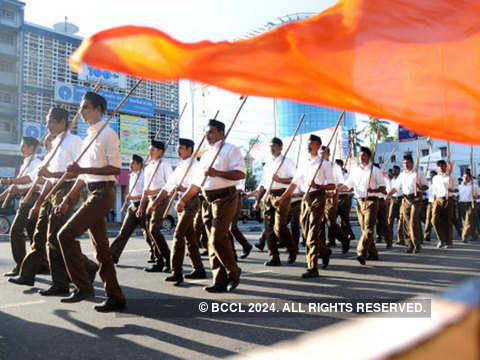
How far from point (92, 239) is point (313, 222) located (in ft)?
10.7

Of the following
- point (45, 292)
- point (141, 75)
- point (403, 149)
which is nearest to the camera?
point (141, 75)

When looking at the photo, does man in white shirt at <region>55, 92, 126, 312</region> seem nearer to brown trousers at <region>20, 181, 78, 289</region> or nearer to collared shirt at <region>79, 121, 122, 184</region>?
collared shirt at <region>79, 121, 122, 184</region>

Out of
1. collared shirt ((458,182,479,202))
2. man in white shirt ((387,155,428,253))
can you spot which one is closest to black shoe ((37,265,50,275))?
man in white shirt ((387,155,428,253))

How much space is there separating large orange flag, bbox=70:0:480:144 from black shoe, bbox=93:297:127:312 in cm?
272

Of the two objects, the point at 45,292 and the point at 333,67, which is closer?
the point at 333,67

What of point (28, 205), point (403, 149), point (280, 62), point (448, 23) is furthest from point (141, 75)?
point (403, 149)

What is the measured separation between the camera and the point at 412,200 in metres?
9.10

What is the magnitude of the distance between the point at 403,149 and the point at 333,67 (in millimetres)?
56535

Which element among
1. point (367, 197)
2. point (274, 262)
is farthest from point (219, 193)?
point (367, 197)

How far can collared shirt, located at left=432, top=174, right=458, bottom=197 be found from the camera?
1036 centimetres

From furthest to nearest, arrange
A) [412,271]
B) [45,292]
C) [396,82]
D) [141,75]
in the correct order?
[412,271]
[45,292]
[396,82]
[141,75]

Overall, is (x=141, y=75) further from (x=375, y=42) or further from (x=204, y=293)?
(x=204, y=293)

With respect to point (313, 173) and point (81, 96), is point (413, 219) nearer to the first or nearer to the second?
point (313, 173)

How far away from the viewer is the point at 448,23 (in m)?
2.92
